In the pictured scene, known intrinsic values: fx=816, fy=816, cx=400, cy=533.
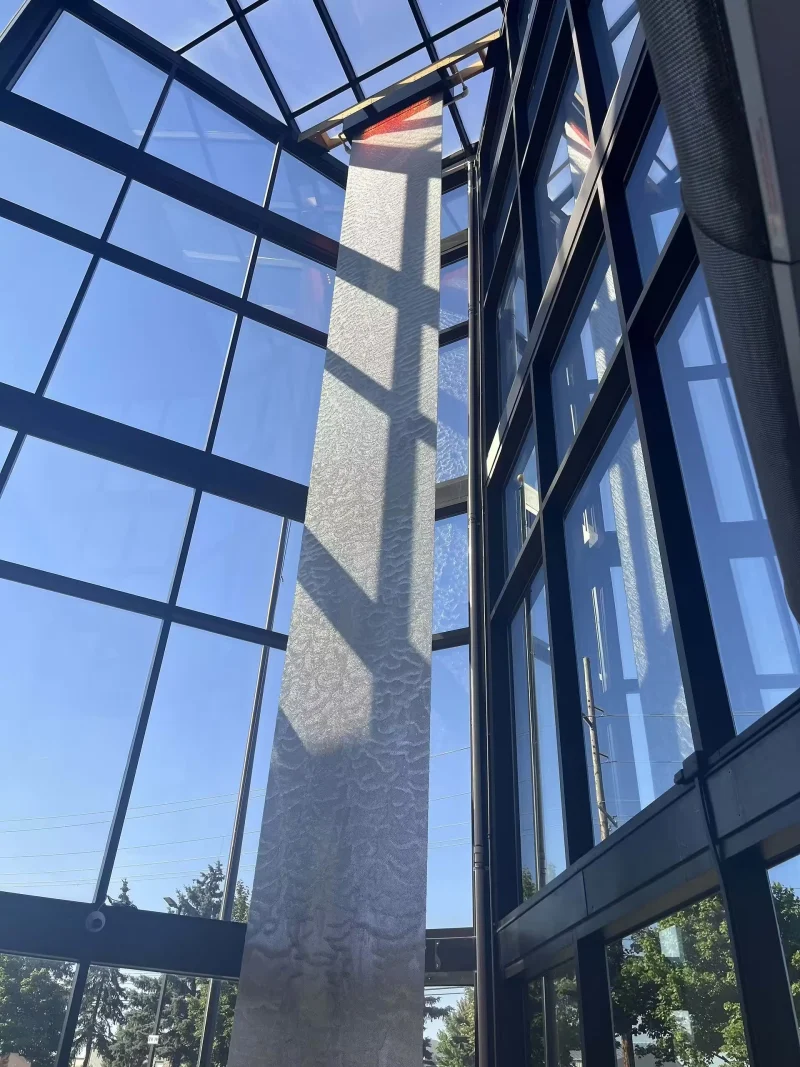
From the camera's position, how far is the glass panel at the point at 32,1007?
5.13 meters

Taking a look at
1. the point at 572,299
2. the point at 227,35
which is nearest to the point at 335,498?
the point at 572,299

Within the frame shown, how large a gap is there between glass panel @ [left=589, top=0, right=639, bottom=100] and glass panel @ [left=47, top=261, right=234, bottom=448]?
476 cm

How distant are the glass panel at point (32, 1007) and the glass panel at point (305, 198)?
8.25 metres

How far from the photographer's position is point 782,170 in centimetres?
63

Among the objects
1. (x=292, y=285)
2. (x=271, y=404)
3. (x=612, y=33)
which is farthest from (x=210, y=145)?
(x=612, y=33)

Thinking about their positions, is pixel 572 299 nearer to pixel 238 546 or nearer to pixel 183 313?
pixel 238 546

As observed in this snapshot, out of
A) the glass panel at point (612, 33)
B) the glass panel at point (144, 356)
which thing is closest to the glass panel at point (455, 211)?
the glass panel at point (144, 356)

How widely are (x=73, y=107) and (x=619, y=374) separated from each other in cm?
773

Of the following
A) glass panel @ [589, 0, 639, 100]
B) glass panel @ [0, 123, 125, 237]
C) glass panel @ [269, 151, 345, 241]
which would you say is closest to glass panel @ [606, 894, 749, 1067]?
glass panel @ [589, 0, 639, 100]

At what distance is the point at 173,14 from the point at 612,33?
6.87 m

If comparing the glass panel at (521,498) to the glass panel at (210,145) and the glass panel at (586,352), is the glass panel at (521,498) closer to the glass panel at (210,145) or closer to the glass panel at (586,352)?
the glass panel at (586,352)

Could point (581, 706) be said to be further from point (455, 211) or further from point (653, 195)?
point (455, 211)

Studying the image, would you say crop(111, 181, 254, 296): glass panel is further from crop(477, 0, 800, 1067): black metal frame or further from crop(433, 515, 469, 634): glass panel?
crop(433, 515, 469, 634): glass panel

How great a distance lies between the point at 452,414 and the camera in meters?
8.65
